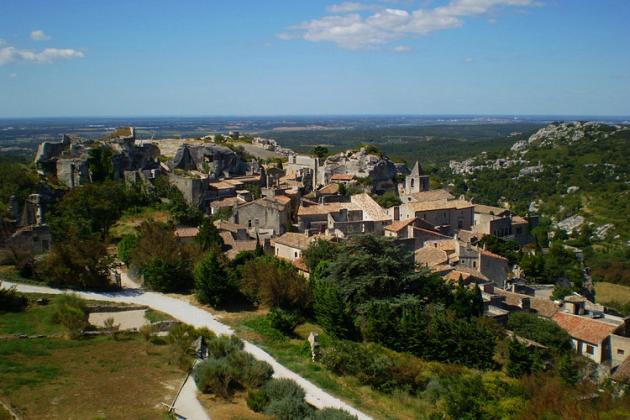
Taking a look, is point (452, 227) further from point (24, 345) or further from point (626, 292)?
point (24, 345)

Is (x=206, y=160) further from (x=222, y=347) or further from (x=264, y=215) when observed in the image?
(x=222, y=347)

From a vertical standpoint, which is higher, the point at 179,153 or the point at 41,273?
the point at 179,153

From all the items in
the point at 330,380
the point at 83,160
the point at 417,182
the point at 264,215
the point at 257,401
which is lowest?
the point at 330,380

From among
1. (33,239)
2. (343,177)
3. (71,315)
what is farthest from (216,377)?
(343,177)

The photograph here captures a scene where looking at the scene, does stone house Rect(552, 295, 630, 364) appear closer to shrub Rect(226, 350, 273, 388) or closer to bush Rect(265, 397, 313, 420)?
shrub Rect(226, 350, 273, 388)

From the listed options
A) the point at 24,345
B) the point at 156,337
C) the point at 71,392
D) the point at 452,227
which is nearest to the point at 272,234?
the point at 452,227

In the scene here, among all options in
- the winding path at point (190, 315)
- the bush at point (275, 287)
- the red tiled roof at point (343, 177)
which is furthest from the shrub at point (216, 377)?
the red tiled roof at point (343, 177)
